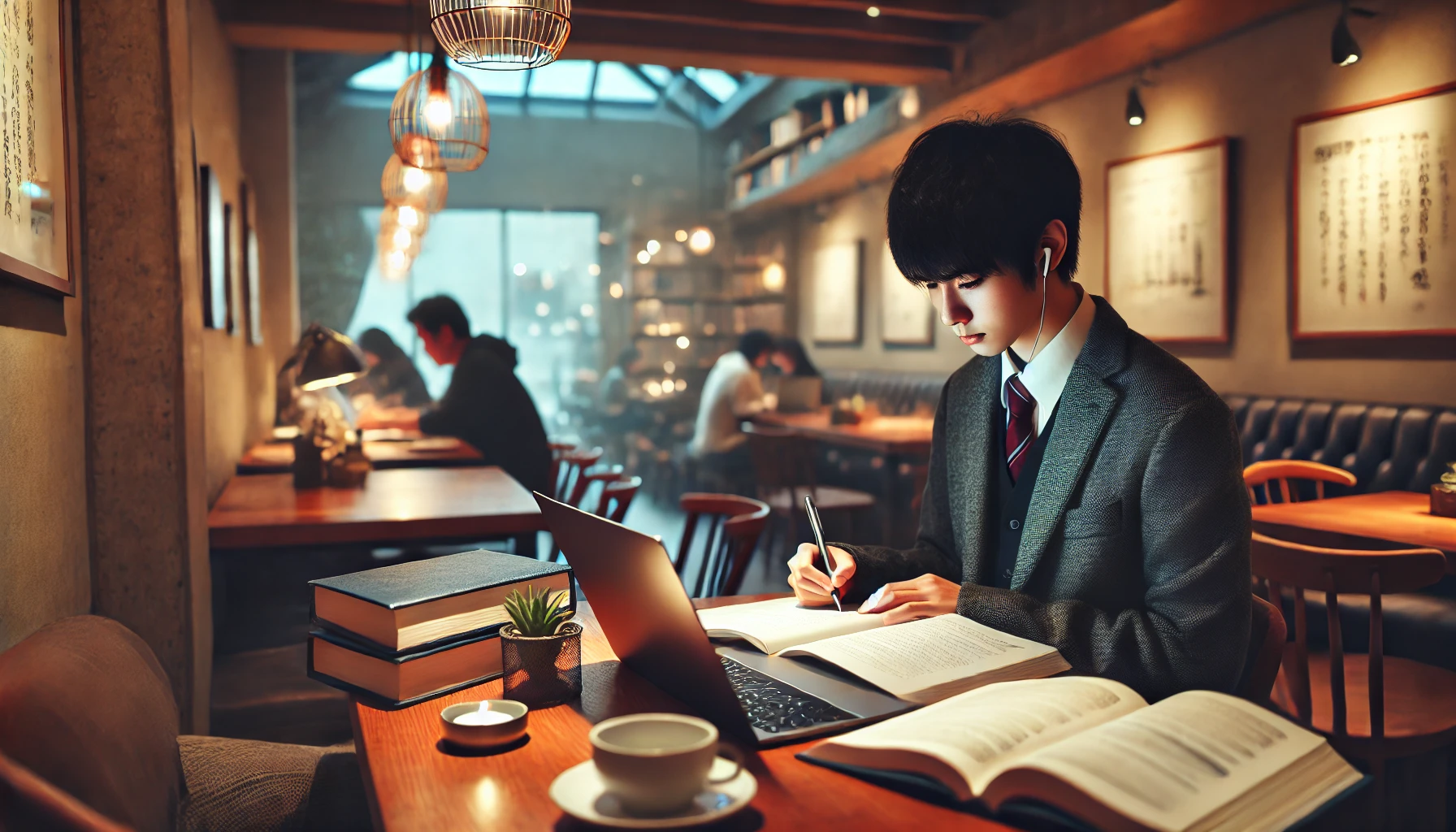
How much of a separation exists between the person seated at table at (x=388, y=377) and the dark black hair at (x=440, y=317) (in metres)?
3.23

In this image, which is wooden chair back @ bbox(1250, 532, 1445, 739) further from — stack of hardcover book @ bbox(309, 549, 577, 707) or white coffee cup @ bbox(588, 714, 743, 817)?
white coffee cup @ bbox(588, 714, 743, 817)

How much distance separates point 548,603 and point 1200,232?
16.3ft

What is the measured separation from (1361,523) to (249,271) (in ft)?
16.8

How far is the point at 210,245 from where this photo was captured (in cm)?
340

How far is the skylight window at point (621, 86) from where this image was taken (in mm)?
10641

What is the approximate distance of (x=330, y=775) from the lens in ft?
4.83

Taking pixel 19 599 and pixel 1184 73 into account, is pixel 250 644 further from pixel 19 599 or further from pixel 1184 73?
pixel 1184 73

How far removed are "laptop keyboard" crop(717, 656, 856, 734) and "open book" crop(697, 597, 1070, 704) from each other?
0.06 m

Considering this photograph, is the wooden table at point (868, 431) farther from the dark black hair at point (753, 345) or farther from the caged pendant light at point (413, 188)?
the caged pendant light at point (413, 188)

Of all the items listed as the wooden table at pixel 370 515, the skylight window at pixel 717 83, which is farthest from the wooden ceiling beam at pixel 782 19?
the skylight window at pixel 717 83

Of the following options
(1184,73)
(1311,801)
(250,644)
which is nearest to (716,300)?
(1184,73)

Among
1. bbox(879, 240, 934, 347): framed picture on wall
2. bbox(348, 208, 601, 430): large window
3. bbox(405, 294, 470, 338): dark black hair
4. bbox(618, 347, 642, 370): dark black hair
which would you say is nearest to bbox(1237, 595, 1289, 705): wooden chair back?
bbox(405, 294, 470, 338): dark black hair

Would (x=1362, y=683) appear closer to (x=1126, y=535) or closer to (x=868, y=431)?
(x=1126, y=535)

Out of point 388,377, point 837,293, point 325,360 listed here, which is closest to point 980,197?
point 325,360
